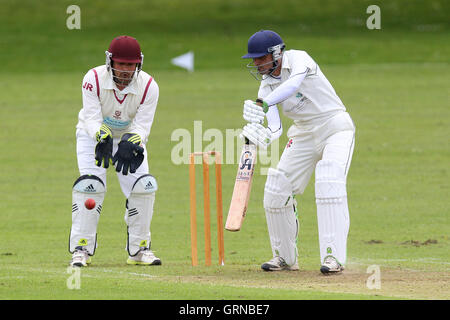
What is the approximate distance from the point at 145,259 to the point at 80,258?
727 millimetres

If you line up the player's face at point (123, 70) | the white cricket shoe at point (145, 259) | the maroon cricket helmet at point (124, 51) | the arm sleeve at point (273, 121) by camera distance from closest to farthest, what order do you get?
the arm sleeve at point (273, 121), the maroon cricket helmet at point (124, 51), the player's face at point (123, 70), the white cricket shoe at point (145, 259)

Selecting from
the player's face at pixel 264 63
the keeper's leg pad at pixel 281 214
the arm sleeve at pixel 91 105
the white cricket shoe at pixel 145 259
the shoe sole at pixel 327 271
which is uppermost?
the player's face at pixel 264 63

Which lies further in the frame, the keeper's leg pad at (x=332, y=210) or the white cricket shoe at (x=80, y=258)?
the white cricket shoe at (x=80, y=258)


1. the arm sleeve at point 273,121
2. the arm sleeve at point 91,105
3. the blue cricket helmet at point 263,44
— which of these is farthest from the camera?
the arm sleeve at point 91,105

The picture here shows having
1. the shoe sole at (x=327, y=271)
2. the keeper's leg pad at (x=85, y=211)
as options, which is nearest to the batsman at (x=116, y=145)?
the keeper's leg pad at (x=85, y=211)

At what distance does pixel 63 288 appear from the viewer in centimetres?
820

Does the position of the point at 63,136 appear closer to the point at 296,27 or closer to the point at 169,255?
the point at 169,255

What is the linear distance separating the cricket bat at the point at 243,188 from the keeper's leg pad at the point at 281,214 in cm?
52

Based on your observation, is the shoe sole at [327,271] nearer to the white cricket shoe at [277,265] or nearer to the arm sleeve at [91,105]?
A: the white cricket shoe at [277,265]

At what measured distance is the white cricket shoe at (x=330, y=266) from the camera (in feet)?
30.3

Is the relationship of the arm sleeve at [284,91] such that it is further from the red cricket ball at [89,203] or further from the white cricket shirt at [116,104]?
the red cricket ball at [89,203]

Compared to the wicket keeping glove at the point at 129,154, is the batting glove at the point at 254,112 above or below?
above

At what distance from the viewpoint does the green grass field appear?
9070 mm

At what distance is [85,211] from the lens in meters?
9.95
